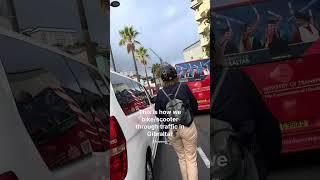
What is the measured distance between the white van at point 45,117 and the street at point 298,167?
184 inches

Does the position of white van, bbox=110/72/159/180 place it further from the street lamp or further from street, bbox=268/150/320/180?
street, bbox=268/150/320/180

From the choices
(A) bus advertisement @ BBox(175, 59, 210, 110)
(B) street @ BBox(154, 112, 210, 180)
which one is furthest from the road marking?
(A) bus advertisement @ BBox(175, 59, 210, 110)

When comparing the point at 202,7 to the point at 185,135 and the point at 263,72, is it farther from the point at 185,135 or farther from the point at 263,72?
the point at 185,135

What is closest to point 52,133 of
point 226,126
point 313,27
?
point 226,126

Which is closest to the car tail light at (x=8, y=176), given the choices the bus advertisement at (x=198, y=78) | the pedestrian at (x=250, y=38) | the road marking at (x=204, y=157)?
the pedestrian at (x=250, y=38)

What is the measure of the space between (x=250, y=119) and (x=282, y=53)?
153 inches

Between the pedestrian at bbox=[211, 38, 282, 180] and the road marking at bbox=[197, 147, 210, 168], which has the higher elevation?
the pedestrian at bbox=[211, 38, 282, 180]

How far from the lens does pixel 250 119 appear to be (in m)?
3.71

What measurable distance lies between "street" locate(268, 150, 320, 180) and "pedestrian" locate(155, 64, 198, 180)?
1.43 meters

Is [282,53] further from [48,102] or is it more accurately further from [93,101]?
[48,102]

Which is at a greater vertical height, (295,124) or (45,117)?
(45,117)

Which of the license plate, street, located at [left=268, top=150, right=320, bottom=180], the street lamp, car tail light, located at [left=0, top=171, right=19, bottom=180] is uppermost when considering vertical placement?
the street lamp

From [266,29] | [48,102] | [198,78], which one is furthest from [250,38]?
[198,78]

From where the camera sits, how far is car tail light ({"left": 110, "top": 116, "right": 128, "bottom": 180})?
3.72m
